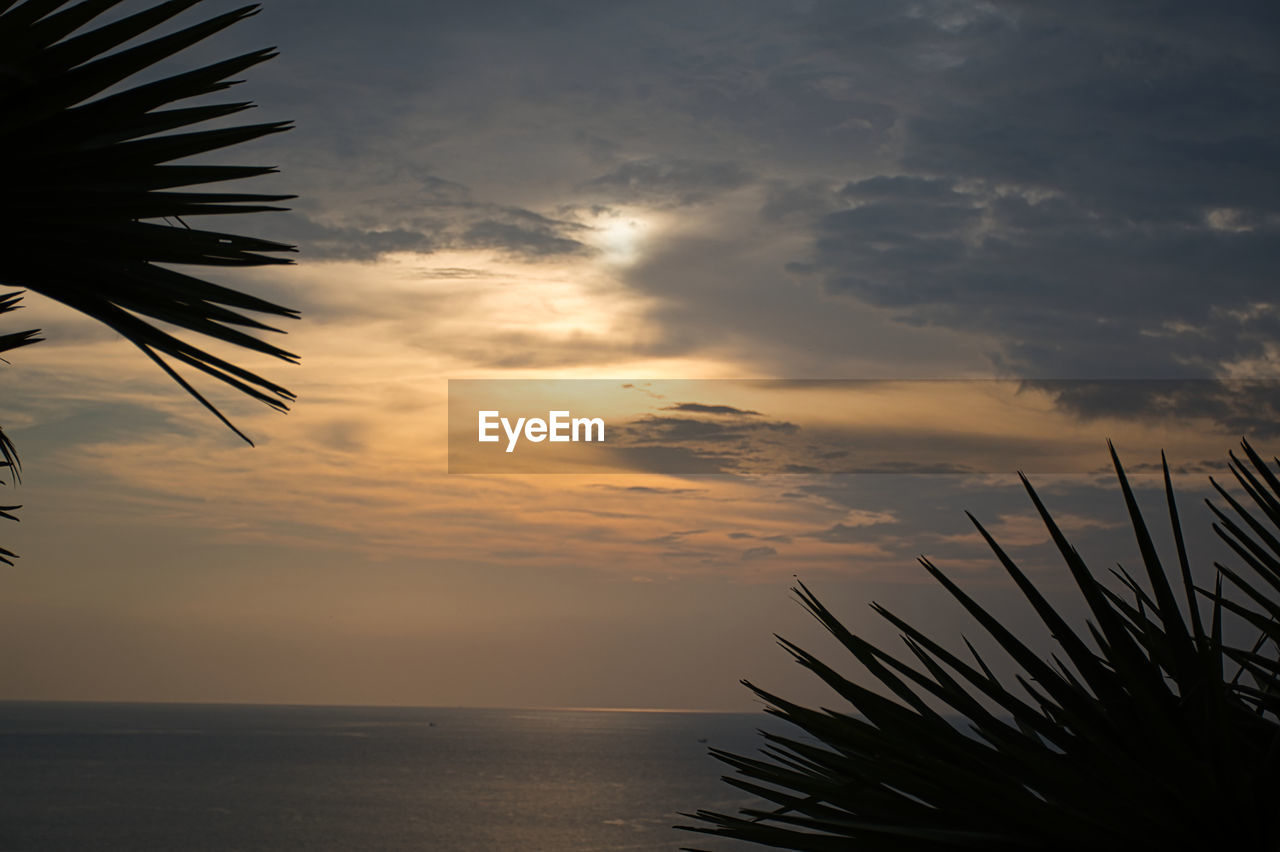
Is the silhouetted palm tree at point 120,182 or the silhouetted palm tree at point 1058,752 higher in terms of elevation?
the silhouetted palm tree at point 120,182

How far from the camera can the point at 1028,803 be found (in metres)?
1.48

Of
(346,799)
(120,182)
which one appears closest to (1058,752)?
(120,182)

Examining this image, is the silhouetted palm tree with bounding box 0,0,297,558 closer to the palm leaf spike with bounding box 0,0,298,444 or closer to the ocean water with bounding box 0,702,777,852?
the palm leaf spike with bounding box 0,0,298,444

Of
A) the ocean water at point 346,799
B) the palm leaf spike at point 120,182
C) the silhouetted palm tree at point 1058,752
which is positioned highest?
the palm leaf spike at point 120,182

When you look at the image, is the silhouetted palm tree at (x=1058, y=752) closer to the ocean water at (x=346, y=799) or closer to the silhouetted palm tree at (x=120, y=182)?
the silhouetted palm tree at (x=120, y=182)

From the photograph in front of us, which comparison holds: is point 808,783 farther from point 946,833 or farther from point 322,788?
point 322,788

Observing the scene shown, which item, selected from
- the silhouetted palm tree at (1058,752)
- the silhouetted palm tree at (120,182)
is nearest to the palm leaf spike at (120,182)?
the silhouetted palm tree at (120,182)

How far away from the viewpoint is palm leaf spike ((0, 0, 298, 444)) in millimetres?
1508

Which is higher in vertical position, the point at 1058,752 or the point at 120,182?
the point at 120,182

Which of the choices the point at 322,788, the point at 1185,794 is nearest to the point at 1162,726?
the point at 1185,794

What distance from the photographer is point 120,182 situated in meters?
1.68

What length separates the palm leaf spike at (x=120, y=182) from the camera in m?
1.51

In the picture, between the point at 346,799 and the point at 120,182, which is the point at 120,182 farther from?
the point at 346,799

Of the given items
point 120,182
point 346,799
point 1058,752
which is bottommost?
point 346,799
